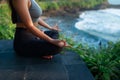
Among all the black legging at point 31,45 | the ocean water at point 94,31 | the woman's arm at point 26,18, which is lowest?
the ocean water at point 94,31

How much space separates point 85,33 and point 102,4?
678 inches

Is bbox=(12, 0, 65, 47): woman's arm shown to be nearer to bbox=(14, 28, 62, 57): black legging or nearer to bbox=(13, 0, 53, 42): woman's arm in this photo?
bbox=(13, 0, 53, 42): woman's arm

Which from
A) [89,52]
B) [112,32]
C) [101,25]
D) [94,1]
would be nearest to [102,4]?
[94,1]

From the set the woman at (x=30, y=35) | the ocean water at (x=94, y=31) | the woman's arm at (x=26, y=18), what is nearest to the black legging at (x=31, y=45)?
the woman at (x=30, y=35)

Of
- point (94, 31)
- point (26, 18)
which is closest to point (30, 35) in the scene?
point (26, 18)

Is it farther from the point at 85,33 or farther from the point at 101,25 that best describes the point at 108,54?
the point at 101,25

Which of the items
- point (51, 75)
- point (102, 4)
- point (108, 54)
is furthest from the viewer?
point (102, 4)

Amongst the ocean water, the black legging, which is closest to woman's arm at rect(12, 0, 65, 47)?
the black legging

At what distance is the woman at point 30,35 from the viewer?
11.3 ft

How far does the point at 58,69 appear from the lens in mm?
3480

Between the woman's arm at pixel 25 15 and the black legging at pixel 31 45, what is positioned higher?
the woman's arm at pixel 25 15

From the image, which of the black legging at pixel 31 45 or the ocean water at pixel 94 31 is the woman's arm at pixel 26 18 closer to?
the black legging at pixel 31 45

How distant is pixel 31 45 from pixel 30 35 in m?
0.13

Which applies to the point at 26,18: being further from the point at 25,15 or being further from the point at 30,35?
the point at 30,35
